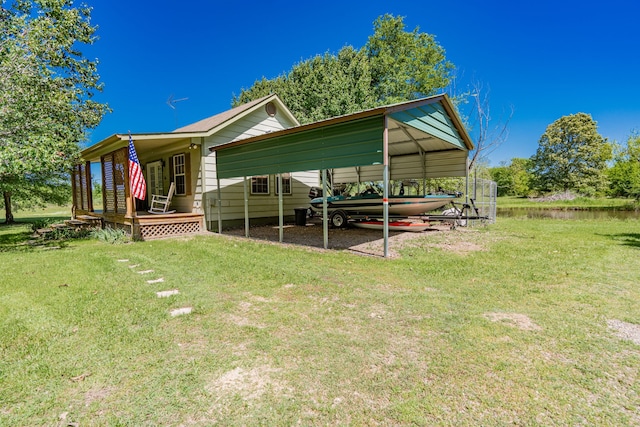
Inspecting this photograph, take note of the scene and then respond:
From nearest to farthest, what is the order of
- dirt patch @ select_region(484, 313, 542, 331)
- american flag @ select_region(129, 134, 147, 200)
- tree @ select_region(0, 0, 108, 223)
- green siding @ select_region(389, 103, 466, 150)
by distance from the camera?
dirt patch @ select_region(484, 313, 542, 331), tree @ select_region(0, 0, 108, 223), green siding @ select_region(389, 103, 466, 150), american flag @ select_region(129, 134, 147, 200)

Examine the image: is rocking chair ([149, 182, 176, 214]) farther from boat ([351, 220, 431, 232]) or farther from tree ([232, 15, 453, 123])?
tree ([232, 15, 453, 123])

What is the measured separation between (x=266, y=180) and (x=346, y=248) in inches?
243

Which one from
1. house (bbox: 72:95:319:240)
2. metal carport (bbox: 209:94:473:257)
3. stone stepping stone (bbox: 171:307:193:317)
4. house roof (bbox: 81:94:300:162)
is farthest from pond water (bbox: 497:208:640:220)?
stone stepping stone (bbox: 171:307:193:317)

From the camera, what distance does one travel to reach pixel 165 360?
2473mm

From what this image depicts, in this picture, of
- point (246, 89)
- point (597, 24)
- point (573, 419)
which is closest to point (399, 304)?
point (573, 419)

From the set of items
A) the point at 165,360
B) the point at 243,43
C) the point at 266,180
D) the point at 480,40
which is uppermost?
the point at 243,43

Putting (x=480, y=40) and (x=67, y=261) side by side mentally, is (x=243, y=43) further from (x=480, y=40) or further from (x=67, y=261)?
(x=67, y=261)

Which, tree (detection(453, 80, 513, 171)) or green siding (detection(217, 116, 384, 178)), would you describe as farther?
tree (detection(453, 80, 513, 171))

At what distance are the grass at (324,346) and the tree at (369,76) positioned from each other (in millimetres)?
16550

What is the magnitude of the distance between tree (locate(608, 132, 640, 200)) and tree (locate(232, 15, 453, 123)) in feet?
44.6

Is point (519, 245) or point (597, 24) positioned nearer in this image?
point (519, 245)

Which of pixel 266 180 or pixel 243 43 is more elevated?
pixel 243 43

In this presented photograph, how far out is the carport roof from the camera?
624cm

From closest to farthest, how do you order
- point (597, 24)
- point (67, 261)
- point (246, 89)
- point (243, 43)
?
1. point (67, 261)
2. point (597, 24)
3. point (243, 43)
4. point (246, 89)
